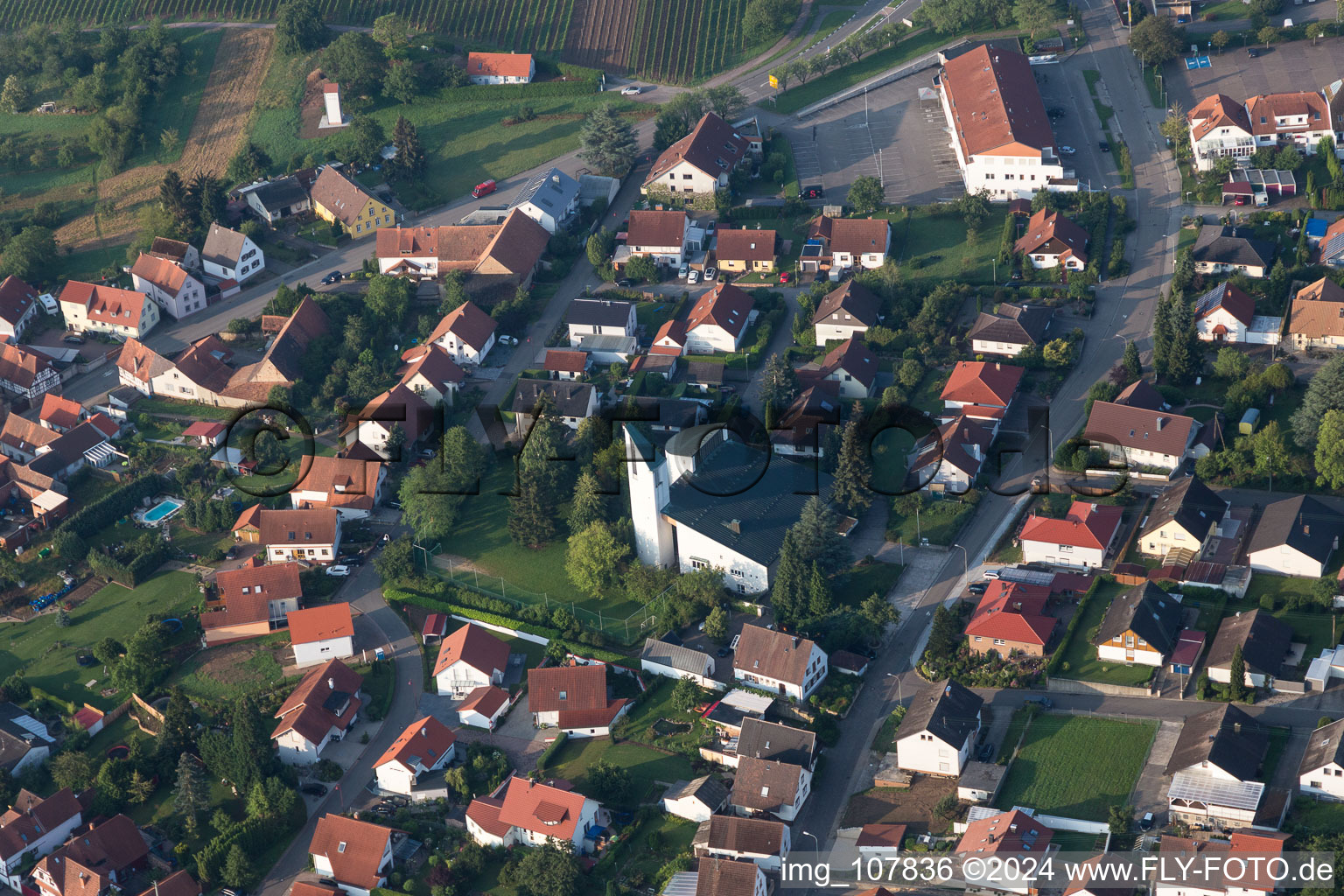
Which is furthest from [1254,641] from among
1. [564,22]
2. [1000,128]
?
[564,22]

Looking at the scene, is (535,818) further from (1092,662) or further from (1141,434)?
(1141,434)

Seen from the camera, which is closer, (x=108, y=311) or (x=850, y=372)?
(x=850, y=372)

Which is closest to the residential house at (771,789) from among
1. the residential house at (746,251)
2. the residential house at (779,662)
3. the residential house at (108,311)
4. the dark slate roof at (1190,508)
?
the residential house at (779,662)

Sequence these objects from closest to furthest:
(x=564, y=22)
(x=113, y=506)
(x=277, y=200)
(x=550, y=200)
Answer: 1. (x=113, y=506)
2. (x=550, y=200)
3. (x=277, y=200)
4. (x=564, y=22)

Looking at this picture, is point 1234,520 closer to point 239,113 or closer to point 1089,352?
point 1089,352

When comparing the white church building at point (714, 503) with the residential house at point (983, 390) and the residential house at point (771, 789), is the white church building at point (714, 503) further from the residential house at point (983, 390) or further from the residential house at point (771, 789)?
the residential house at point (771, 789)

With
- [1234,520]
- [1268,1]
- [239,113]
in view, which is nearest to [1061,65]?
[1268,1]

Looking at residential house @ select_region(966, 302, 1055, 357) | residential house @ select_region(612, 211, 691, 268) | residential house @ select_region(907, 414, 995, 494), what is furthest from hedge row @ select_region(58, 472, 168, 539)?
residential house @ select_region(966, 302, 1055, 357)
